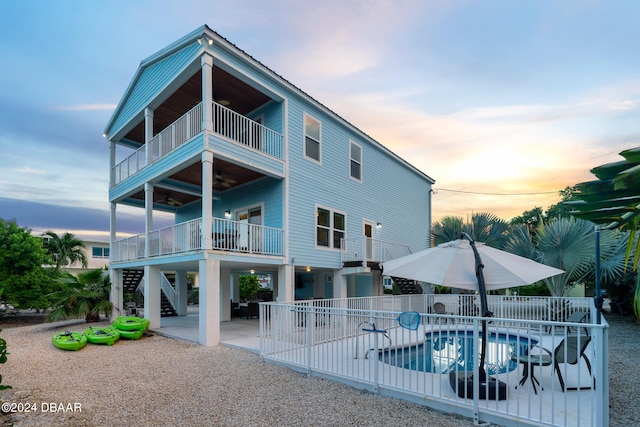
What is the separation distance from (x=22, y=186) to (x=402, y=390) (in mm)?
38649

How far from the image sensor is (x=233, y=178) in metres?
14.1

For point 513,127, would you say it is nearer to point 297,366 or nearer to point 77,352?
point 297,366

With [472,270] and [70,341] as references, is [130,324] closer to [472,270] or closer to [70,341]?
[70,341]

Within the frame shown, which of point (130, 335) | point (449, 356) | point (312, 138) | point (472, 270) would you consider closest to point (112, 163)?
point (130, 335)

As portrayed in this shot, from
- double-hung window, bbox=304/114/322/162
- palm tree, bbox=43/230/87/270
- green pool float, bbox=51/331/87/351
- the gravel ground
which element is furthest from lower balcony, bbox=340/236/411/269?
palm tree, bbox=43/230/87/270

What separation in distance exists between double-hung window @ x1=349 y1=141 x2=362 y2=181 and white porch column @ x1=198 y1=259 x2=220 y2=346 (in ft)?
27.6

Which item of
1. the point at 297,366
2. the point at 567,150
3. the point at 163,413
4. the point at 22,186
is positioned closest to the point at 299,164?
the point at 297,366

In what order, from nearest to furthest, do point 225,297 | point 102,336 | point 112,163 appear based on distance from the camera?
point 102,336, point 225,297, point 112,163

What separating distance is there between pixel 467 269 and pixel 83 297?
14741 millimetres

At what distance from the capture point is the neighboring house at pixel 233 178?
36.1 feet

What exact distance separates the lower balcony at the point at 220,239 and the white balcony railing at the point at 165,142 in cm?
285

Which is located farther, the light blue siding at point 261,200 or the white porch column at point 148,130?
the white porch column at point 148,130

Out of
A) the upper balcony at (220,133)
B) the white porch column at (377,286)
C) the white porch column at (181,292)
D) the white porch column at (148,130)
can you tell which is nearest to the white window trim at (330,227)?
the upper balcony at (220,133)

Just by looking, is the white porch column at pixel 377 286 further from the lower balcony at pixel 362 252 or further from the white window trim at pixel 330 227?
→ the white window trim at pixel 330 227
